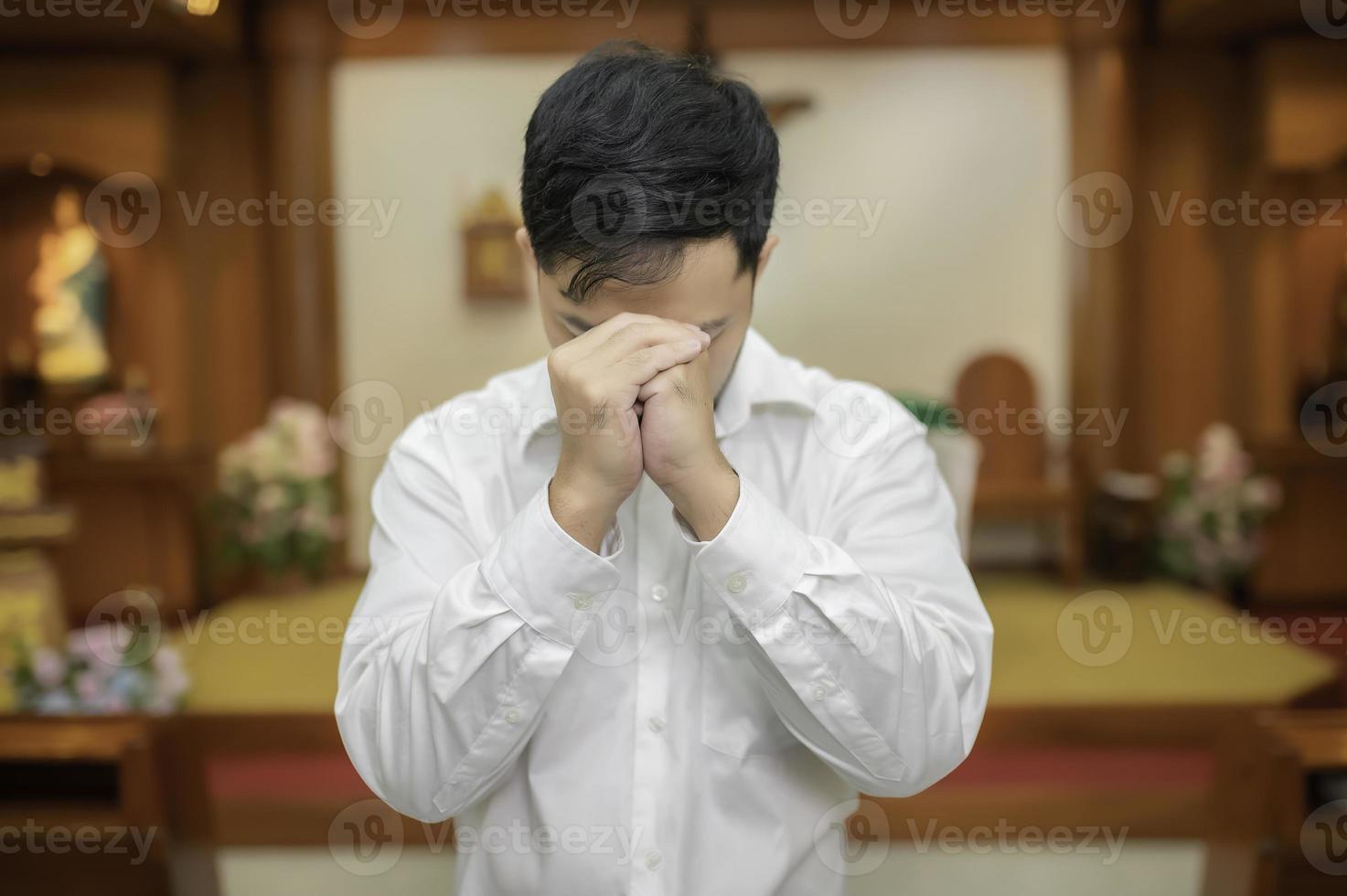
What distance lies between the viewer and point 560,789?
1.23m

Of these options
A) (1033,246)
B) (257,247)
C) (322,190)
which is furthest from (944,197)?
(257,247)

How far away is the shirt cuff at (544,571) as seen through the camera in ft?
3.56

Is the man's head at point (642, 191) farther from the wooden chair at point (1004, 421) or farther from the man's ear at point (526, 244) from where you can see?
the wooden chair at point (1004, 421)

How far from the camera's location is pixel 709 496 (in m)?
1.10

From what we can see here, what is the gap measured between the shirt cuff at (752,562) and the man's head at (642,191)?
0.66ft

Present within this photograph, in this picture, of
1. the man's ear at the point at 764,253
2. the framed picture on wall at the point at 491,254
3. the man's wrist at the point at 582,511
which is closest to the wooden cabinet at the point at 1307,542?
the framed picture on wall at the point at 491,254

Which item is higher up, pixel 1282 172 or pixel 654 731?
pixel 1282 172

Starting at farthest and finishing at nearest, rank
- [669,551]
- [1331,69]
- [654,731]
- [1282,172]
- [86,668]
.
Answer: [1282,172], [1331,69], [86,668], [669,551], [654,731]

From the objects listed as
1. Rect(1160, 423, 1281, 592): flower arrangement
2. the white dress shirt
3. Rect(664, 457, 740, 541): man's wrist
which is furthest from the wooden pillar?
Rect(664, 457, 740, 541): man's wrist

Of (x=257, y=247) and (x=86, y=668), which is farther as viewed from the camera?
(x=257, y=247)

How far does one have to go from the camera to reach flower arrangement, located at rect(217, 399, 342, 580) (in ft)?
17.5

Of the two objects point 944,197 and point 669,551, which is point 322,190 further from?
point 669,551

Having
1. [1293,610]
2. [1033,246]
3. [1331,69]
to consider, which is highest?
[1331,69]

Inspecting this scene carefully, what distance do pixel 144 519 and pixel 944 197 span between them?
14.6 feet
